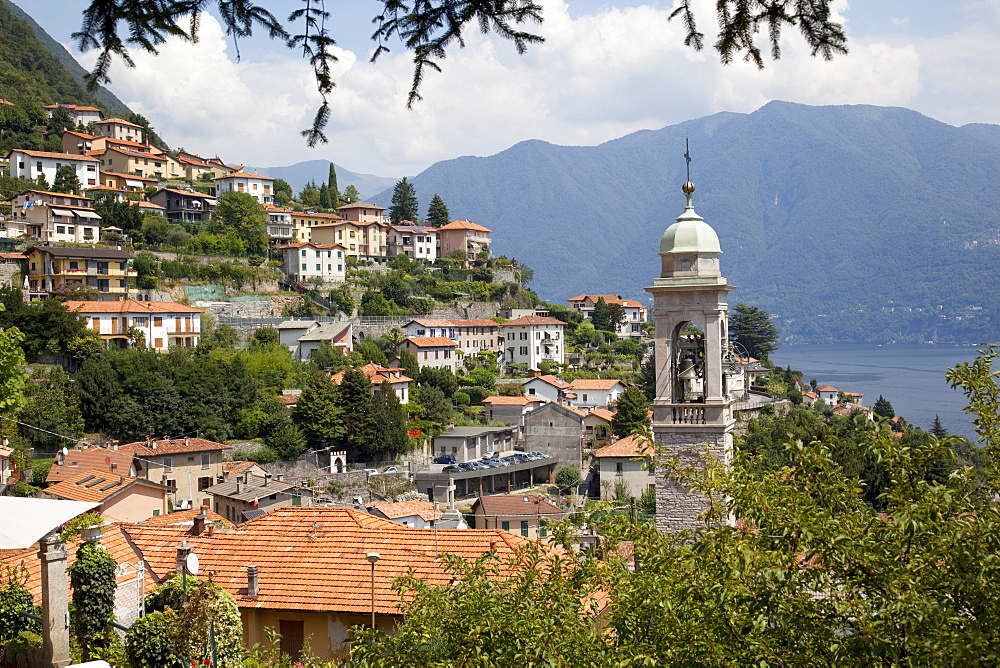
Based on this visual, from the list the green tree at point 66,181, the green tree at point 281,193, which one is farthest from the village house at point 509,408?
the green tree at point 281,193

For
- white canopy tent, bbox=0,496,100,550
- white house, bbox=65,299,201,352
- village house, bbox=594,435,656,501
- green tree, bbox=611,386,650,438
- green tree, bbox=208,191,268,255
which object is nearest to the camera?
white canopy tent, bbox=0,496,100,550

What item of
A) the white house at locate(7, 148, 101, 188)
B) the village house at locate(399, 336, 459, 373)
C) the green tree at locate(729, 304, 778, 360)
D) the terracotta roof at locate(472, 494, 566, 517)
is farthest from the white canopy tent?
the green tree at locate(729, 304, 778, 360)

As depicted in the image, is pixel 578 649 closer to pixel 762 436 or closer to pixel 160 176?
pixel 762 436

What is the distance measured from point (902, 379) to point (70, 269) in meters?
111

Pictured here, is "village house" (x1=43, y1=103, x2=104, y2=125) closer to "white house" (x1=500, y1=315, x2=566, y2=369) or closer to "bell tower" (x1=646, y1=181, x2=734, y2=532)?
"white house" (x1=500, y1=315, x2=566, y2=369)

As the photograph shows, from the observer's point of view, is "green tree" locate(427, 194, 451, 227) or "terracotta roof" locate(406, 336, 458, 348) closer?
"terracotta roof" locate(406, 336, 458, 348)

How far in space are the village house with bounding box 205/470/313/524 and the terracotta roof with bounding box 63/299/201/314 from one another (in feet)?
51.5

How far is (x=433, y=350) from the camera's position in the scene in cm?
5725

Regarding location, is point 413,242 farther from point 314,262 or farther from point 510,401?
point 510,401

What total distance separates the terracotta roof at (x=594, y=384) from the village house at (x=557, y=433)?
869cm

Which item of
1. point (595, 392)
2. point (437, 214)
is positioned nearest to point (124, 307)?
point (595, 392)

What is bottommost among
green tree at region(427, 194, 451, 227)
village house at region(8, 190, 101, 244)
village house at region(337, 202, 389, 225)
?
village house at region(8, 190, 101, 244)

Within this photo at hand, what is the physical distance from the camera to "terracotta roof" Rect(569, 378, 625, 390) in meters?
57.5

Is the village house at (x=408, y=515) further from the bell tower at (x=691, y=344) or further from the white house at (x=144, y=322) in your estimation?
the white house at (x=144, y=322)
